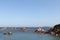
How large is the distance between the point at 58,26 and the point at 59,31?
6459 mm

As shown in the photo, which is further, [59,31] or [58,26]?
[58,26]

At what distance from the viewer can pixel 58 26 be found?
85.6 m

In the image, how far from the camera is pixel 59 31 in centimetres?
7969
